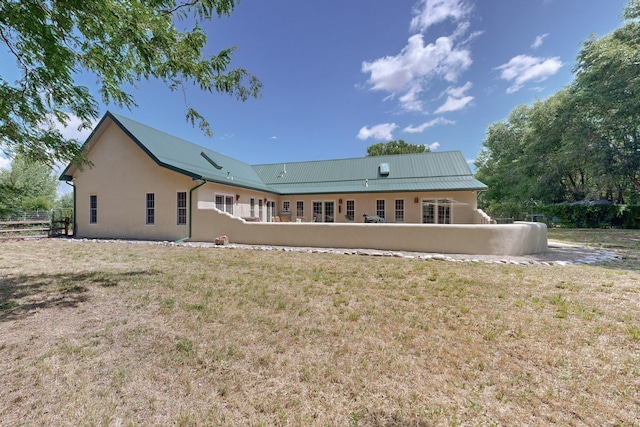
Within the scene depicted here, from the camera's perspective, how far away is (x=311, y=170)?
2078cm

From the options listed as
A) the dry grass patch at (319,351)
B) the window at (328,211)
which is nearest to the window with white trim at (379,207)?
the window at (328,211)

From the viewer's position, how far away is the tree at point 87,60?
416 cm

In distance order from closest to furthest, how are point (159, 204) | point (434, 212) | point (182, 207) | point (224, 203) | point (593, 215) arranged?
point (182, 207), point (159, 204), point (224, 203), point (434, 212), point (593, 215)

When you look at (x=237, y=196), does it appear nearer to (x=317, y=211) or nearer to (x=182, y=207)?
(x=182, y=207)

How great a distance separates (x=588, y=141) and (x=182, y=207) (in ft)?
89.8

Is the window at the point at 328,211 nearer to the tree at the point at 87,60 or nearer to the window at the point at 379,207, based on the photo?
the window at the point at 379,207

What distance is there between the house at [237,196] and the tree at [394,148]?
63.0 ft

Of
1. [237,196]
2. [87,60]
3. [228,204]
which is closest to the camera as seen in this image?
[87,60]

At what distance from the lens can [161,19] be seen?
4.68 m

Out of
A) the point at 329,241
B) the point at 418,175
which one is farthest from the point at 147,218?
the point at 418,175

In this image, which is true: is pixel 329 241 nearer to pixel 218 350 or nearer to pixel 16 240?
pixel 218 350

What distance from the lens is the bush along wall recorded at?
19703mm

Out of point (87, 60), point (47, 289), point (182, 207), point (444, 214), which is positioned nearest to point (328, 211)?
point (444, 214)

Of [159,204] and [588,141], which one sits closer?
[159,204]
